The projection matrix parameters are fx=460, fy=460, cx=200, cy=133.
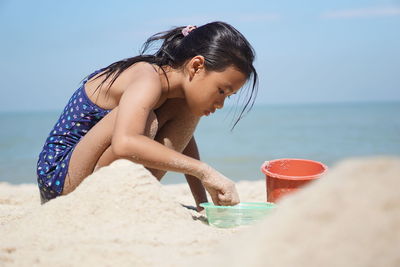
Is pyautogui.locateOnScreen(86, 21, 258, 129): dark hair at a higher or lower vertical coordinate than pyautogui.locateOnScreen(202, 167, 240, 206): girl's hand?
higher

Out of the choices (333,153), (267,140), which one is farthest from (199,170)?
(267,140)

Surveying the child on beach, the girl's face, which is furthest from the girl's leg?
the girl's face

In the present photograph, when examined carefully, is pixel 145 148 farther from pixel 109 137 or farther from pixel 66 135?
pixel 66 135

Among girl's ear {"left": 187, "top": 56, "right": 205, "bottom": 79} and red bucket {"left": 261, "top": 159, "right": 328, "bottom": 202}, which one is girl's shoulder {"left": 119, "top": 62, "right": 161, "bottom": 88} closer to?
girl's ear {"left": 187, "top": 56, "right": 205, "bottom": 79}

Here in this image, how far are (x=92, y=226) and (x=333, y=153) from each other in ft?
32.0

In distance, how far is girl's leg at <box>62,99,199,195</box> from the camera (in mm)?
2352

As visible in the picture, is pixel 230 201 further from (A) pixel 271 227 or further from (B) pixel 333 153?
(B) pixel 333 153

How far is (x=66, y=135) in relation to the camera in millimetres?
2691

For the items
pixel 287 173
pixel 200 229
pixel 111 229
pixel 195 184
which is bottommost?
pixel 195 184

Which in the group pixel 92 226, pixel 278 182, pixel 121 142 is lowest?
pixel 278 182

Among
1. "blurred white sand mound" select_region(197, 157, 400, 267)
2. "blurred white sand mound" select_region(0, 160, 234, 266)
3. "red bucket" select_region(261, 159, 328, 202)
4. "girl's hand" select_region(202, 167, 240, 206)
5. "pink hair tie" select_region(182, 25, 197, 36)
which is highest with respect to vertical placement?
"pink hair tie" select_region(182, 25, 197, 36)

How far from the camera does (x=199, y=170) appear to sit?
224cm

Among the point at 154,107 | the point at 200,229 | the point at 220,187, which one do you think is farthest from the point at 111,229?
the point at 154,107

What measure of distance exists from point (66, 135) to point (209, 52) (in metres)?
0.96
